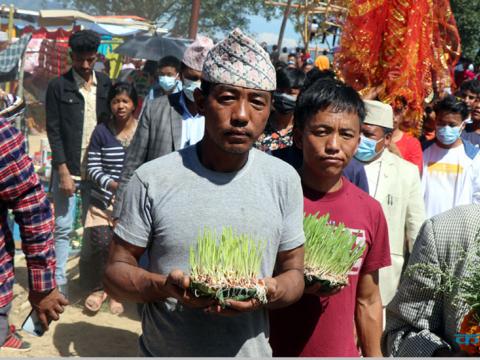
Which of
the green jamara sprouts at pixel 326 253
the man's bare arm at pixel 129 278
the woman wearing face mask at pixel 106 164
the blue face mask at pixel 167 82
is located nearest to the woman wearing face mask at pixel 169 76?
the blue face mask at pixel 167 82

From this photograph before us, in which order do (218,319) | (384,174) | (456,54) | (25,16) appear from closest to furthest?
(218,319), (384,174), (456,54), (25,16)

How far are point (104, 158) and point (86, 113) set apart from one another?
0.54 metres

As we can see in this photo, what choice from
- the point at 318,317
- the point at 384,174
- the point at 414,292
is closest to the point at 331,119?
the point at 318,317

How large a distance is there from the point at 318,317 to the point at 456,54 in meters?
5.26

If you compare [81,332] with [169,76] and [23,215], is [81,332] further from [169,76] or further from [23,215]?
[23,215]

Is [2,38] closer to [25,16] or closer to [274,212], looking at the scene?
[274,212]

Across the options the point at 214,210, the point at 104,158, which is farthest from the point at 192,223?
the point at 104,158

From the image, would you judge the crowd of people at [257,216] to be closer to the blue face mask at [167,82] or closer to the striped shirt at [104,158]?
the striped shirt at [104,158]

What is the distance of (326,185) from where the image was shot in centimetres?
368

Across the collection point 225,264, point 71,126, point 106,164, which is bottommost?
point 106,164

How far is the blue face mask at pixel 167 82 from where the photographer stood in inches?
321

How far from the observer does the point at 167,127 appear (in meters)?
5.68

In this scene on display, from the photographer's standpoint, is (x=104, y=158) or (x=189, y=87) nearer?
(x=189, y=87)

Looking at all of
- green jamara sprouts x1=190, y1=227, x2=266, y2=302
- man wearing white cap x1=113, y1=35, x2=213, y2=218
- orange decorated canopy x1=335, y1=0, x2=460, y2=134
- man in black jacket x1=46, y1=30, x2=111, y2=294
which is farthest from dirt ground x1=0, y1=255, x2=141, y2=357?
green jamara sprouts x1=190, y1=227, x2=266, y2=302
